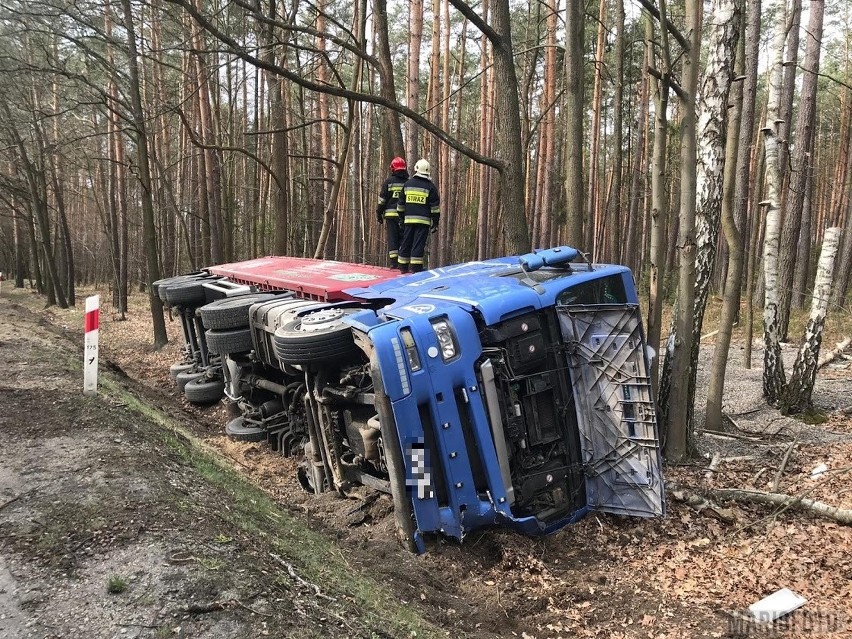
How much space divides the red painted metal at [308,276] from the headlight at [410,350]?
5.16 feet

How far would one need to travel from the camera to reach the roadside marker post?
19.5 ft

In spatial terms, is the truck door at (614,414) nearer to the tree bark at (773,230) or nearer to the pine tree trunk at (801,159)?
the tree bark at (773,230)

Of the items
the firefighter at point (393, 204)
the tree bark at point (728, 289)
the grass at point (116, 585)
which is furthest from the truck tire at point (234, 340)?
the tree bark at point (728, 289)

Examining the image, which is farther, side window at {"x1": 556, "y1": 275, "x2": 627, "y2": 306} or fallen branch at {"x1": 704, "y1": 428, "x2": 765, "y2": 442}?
fallen branch at {"x1": 704, "y1": 428, "x2": 765, "y2": 442}

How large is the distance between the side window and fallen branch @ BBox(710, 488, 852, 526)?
65.4 inches

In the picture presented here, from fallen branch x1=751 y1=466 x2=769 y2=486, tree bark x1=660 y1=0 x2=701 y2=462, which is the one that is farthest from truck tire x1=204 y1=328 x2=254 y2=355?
fallen branch x1=751 y1=466 x2=769 y2=486

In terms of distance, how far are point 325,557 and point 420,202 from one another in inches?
200

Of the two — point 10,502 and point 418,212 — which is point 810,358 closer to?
point 418,212

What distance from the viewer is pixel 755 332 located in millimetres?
13891

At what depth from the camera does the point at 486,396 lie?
12.6 feet

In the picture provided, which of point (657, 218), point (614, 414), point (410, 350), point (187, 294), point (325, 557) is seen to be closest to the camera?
point (325, 557)

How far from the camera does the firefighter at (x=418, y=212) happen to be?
7711mm

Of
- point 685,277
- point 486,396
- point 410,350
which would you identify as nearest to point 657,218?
point 685,277

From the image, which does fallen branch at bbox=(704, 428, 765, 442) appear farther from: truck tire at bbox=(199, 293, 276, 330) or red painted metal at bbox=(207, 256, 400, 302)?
truck tire at bbox=(199, 293, 276, 330)
